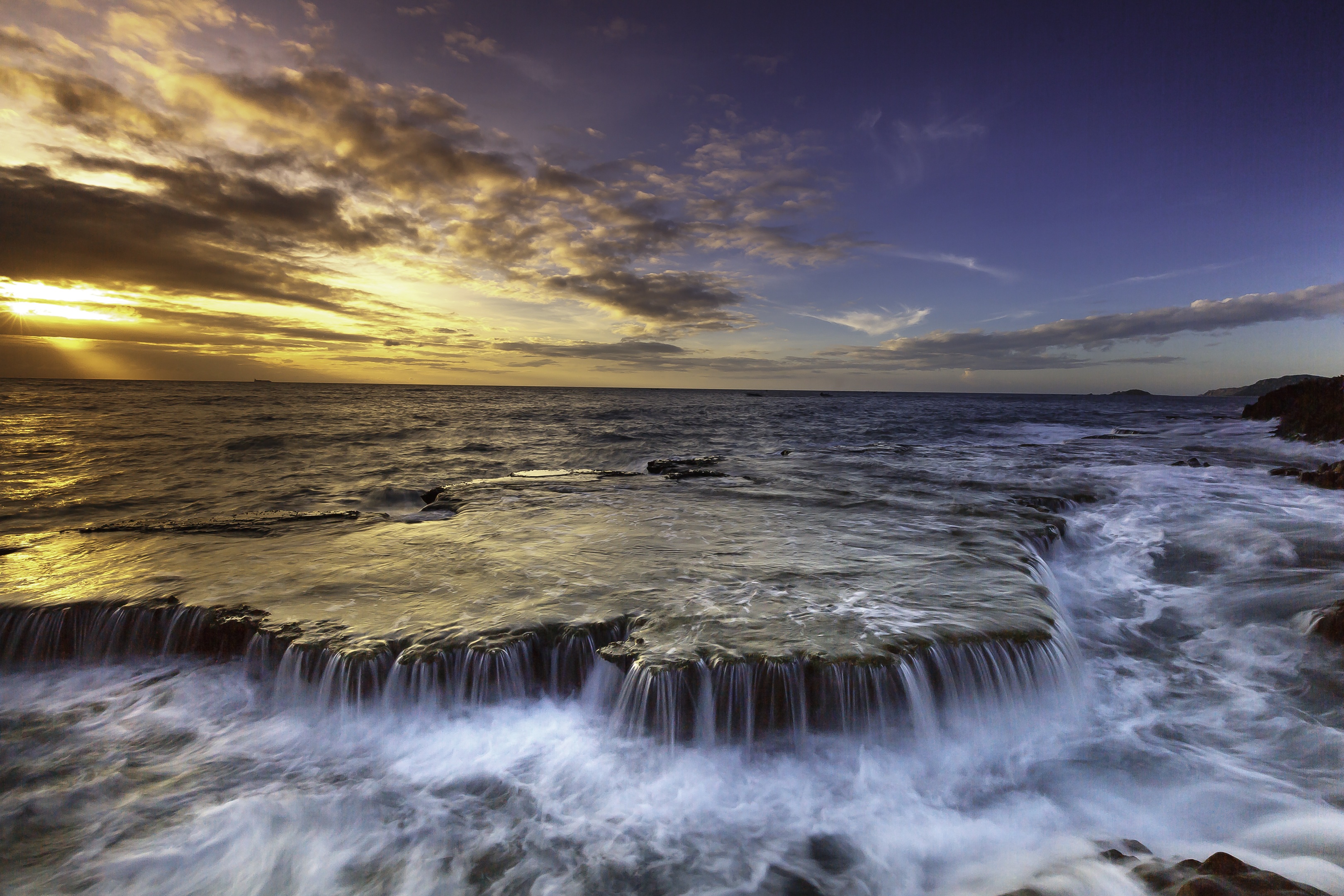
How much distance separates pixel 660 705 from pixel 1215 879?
3.56 metres

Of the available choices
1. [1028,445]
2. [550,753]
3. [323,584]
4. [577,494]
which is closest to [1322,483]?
[1028,445]

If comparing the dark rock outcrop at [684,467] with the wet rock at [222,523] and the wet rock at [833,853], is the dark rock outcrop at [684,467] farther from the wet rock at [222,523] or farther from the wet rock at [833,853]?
the wet rock at [833,853]

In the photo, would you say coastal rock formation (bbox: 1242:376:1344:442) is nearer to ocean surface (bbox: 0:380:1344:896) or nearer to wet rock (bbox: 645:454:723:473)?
ocean surface (bbox: 0:380:1344:896)

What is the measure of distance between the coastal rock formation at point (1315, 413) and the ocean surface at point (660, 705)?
650 inches

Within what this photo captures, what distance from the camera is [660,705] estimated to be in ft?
15.9

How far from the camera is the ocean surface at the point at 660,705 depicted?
3.87 meters

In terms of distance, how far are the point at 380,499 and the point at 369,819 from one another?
36.1 feet

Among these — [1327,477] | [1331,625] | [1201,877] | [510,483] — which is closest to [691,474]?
[510,483]

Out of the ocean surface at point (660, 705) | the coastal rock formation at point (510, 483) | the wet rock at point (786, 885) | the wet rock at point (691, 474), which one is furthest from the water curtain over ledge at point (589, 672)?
the wet rock at point (691, 474)

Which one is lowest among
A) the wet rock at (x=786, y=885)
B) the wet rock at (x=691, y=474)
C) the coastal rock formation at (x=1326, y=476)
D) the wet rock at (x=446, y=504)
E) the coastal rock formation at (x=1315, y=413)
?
the wet rock at (x=786, y=885)

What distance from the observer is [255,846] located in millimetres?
3980

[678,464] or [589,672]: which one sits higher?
[678,464]

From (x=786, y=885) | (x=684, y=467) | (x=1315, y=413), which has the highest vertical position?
(x=1315, y=413)

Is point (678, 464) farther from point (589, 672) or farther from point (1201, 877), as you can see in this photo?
point (1201, 877)
